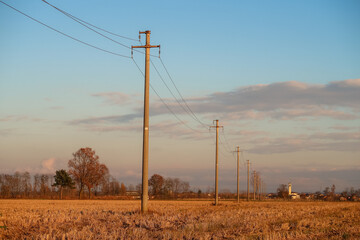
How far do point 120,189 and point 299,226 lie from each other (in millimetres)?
138660

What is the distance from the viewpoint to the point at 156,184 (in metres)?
126

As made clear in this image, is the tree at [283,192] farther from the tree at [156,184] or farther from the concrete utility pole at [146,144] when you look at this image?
the concrete utility pole at [146,144]

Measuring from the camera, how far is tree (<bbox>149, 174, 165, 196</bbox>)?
12536cm

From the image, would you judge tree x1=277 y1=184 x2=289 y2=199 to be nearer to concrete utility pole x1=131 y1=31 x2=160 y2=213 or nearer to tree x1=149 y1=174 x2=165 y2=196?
tree x1=149 y1=174 x2=165 y2=196

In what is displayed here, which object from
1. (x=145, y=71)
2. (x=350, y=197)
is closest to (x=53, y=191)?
(x=350, y=197)

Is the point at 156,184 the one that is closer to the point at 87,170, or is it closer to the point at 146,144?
the point at 87,170

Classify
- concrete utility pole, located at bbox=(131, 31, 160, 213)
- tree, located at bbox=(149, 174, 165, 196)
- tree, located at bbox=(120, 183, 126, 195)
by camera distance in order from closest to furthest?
concrete utility pole, located at bbox=(131, 31, 160, 213) < tree, located at bbox=(149, 174, 165, 196) < tree, located at bbox=(120, 183, 126, 195)

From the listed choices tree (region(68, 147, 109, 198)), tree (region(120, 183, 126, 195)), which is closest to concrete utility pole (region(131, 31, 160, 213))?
tree (region(68, 147, 109, 198))

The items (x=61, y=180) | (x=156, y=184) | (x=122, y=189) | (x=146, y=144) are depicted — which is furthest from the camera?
(x=122, y=189)

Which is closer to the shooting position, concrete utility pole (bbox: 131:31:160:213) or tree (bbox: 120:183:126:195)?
concrete utility pole (bbox: 131:31:160:213)

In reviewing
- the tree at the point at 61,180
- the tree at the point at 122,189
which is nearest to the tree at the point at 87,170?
the tree at the point at 61,180

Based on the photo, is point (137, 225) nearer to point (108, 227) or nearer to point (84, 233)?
point (108, 227)

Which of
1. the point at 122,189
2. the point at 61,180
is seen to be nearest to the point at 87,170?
the point at 61,180

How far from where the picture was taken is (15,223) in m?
17.6
